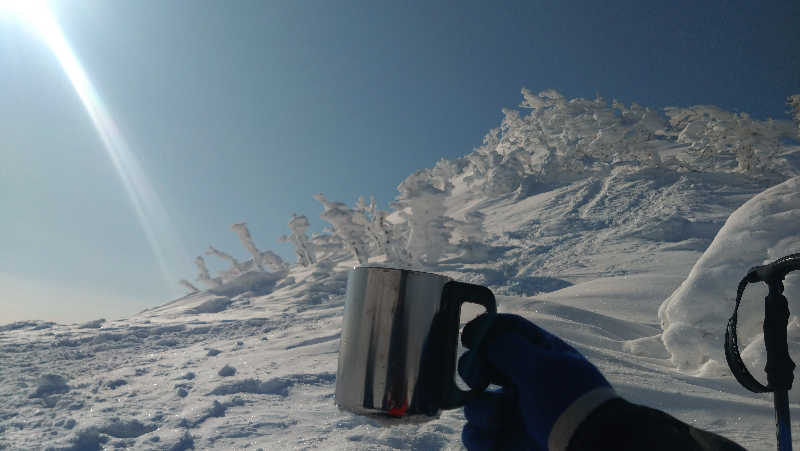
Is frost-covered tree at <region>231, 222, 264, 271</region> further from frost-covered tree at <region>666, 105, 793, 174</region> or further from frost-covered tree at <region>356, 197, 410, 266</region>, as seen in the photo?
frost-covered tree at <region>666, 105, 793, 174</region>

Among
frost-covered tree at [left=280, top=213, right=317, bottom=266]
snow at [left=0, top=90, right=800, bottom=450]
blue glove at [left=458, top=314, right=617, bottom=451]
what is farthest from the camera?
frost-covered tree at [left=280, top=213, right=317, bottom=266]

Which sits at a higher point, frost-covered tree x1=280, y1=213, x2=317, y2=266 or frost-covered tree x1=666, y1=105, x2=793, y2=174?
frost-covered tree x1=666, y1=105, x2=793, y2=174

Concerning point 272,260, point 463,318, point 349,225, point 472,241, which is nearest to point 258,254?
point 272,260

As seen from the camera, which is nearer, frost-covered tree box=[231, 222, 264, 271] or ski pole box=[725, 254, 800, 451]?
ski pole box=[725, 254, 800, 451]

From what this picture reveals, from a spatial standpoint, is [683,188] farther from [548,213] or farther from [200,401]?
[200,401]

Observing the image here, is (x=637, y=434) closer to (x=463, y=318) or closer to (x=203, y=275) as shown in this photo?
(x=463, y=318)

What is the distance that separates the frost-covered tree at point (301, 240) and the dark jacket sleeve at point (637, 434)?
2856cm

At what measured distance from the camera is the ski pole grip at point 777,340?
1075 millimetres

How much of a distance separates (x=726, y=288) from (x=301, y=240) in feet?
88.9

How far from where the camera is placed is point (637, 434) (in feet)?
2.70

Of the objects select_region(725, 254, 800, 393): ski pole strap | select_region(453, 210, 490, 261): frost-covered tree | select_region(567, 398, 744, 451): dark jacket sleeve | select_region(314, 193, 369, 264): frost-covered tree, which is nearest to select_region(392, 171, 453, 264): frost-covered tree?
select_region(453, 210, 490, 261): frost-covered tree

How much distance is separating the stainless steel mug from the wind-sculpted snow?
4.72m

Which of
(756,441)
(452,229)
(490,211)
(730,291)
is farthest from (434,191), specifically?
(756,441)

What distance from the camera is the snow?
351cm
